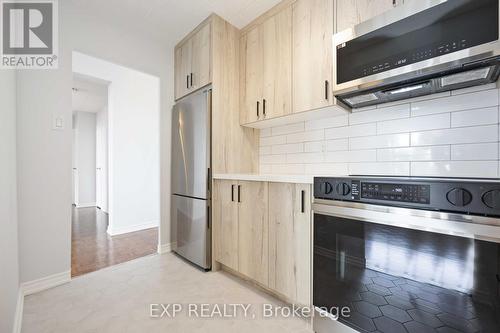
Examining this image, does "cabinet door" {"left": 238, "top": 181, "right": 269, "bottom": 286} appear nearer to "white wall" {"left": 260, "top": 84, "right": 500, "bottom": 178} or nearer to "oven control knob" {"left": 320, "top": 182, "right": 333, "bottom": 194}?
"oven control knob" {"left": 320, "top": 182, "right": 333, "bottom": 194}

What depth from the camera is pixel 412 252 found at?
0.98 metres

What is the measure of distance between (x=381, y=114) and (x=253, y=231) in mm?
1289

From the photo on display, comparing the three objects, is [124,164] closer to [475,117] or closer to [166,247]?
[166,247]

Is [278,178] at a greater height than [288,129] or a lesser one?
lesser

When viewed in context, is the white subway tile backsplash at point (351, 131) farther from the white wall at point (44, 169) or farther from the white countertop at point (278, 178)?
the white wall at point (44, 169)

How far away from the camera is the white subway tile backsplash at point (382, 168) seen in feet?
5.12

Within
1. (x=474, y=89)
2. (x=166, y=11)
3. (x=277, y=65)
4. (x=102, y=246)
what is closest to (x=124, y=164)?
(x=102, y=246)

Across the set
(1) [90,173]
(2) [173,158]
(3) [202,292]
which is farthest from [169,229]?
(1) [90,173]

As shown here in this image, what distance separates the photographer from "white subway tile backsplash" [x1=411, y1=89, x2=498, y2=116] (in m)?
1.28

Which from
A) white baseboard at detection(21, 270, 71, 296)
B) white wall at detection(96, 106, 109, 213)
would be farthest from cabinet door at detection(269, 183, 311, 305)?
white wall at detection(96, 106, 109, 213)

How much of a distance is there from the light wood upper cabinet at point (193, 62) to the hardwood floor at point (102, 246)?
1.94 meters

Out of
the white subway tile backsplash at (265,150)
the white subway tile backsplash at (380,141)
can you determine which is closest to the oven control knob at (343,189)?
the white subway tile backsplash at (380,141)

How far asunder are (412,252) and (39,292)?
2553 mm

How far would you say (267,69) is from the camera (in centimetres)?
209
